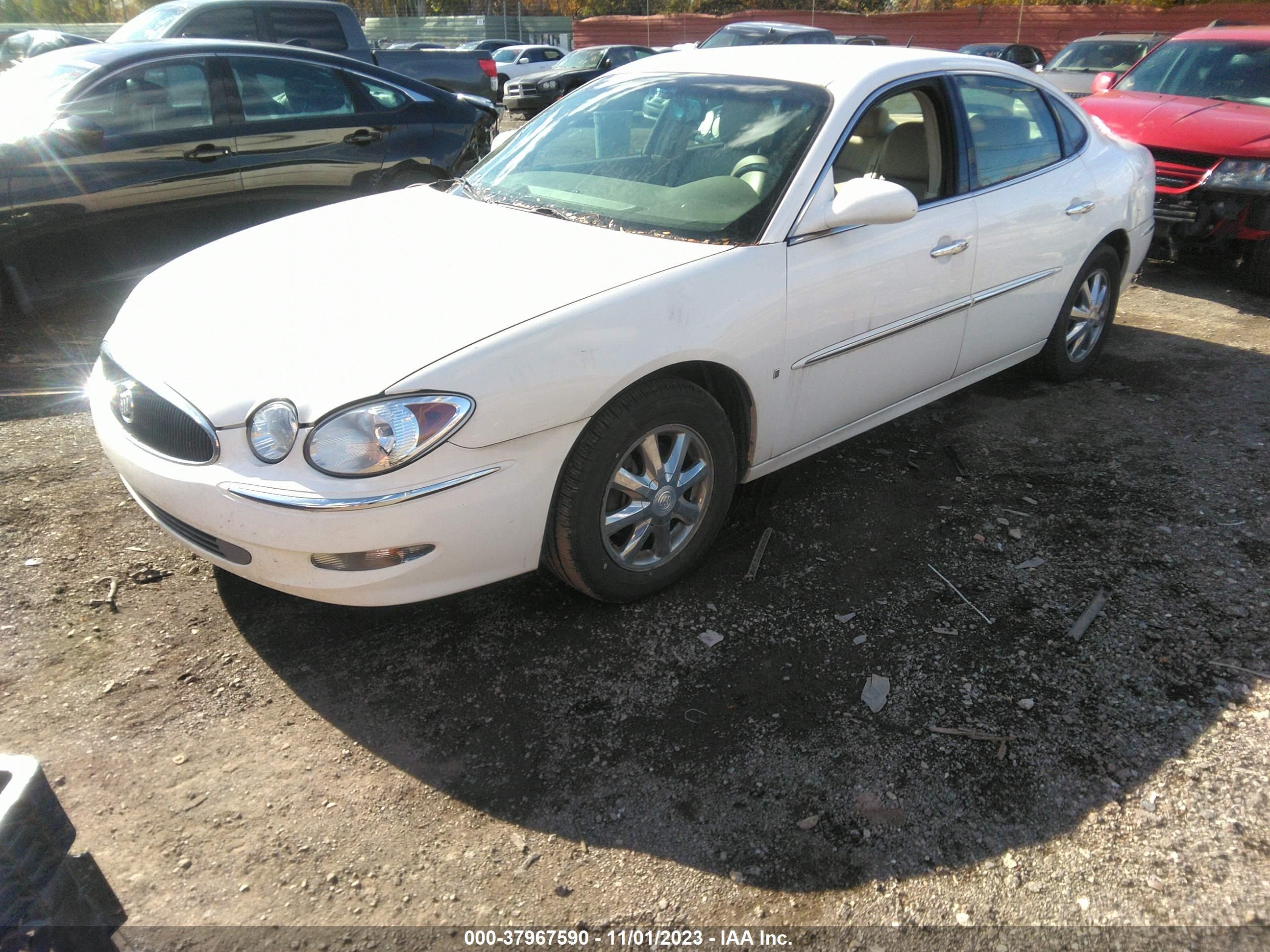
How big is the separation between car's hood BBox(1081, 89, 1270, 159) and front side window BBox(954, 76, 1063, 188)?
2.98m

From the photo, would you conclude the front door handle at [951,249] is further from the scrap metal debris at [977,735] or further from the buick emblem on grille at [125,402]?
the buick emblem on grille at [125,402]

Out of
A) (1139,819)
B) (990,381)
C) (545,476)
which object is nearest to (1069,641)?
(1139,819)

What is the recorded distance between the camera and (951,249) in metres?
3.67

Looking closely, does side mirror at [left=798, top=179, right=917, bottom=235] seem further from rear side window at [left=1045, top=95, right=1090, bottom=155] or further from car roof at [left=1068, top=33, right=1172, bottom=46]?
car roof at [left=1068, top=33, right=1172, bottom=46]

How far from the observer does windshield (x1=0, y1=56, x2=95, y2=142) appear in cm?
527

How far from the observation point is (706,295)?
114 inches

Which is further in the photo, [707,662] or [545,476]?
[707,662]

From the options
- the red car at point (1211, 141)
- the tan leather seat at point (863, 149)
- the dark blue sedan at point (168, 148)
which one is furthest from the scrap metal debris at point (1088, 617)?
the dark blue sedan at point (168, 148)

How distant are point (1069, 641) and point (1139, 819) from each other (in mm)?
754

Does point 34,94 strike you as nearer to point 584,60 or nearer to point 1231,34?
point 1231,34

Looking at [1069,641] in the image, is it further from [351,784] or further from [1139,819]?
[351,784]

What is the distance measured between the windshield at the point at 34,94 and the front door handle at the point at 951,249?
16.3 feet

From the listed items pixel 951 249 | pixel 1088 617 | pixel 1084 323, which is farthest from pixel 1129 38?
pixel 1088 617

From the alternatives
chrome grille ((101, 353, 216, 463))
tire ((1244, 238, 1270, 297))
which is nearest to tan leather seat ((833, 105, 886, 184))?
chrome grille ((101, 353, 216, 463))
